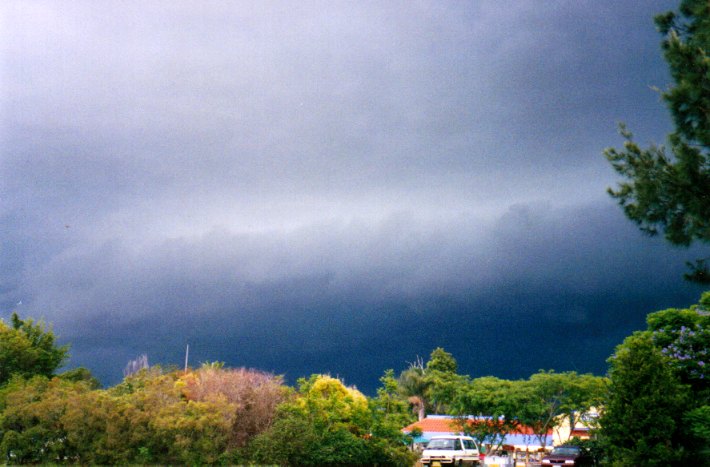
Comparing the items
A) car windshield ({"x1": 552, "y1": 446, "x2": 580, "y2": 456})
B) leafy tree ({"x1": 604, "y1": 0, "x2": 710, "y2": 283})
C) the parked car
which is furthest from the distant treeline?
car windshield ({"x1": 552, "y1": 446, "x2": 580, "y2": 456})

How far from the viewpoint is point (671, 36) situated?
12141 millimetres

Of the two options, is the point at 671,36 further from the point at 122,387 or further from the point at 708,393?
the point at 122,387

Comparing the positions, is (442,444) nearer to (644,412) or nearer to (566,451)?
(566,451)

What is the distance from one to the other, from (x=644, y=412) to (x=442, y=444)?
14629mm

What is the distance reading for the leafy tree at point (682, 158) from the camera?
39.7 feet

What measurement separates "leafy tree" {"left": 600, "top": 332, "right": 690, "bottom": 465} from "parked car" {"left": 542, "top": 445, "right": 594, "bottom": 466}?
13.9m

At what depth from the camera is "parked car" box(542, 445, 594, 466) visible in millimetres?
30094

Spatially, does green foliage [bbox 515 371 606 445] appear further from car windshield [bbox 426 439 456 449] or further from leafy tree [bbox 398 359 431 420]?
leafy tree [bbox 398 359 431 420]

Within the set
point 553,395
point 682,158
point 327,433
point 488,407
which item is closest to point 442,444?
point 488,407

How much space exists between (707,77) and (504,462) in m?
18.5

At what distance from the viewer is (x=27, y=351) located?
3089 cm

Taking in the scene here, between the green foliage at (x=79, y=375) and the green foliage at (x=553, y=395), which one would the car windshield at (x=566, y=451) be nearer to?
the green foliage at (x=553, y=395)

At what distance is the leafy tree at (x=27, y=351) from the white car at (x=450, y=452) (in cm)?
1838

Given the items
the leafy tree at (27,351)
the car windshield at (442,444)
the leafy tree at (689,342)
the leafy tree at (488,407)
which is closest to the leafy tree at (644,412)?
the leafy tree at (689,342)
